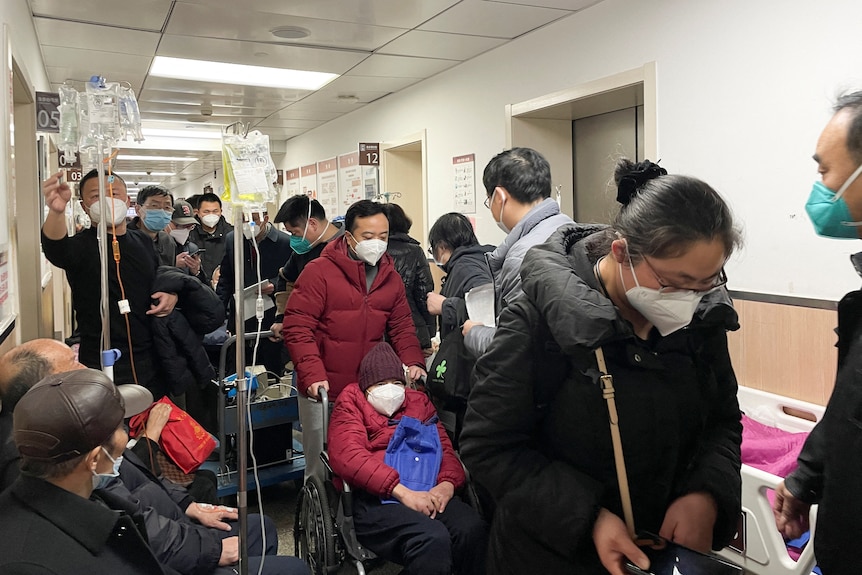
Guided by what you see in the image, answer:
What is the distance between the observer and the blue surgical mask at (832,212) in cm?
132

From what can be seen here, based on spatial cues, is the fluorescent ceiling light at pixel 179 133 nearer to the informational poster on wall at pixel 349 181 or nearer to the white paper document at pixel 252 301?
the informational poster on wall at pixel 349 181

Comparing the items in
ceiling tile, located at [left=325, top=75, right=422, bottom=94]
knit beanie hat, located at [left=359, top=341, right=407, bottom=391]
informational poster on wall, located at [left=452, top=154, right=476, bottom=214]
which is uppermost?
ceiling tile, located at [left=325, top=75, right=422, bottom=94]

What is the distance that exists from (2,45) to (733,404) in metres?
2.84

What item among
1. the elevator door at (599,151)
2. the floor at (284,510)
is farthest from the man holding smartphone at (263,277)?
the elevator door at (599,151)

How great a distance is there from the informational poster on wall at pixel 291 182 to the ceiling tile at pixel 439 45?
15.2 ft

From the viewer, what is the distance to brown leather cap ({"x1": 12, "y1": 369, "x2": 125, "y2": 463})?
119 centimetres

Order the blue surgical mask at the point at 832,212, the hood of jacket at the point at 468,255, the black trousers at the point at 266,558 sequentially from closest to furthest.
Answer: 1. the blue surgical mask at the point at 832,212
2. the black trousers at the point at 266,558
3. the hood of jacket at the point at 468,255

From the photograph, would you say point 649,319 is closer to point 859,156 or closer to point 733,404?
point 733,404

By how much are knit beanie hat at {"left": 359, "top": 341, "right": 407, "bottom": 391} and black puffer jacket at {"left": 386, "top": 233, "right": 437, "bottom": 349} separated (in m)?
0.94

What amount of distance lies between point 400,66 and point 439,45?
2.12 feet

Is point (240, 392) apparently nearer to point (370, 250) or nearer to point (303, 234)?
point (370, 250)

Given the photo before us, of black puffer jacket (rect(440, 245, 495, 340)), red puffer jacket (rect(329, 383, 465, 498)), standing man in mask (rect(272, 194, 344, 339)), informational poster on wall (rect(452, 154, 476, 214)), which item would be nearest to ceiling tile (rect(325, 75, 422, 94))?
informational poster on wall (rect(452, 154, 476, 214))

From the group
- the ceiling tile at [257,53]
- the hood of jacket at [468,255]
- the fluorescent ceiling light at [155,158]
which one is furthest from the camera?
the fluorescent ceiling light at [155,158]

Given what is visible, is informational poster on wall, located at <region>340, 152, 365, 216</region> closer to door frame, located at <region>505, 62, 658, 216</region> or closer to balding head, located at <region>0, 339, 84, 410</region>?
door frame, located at <region>505, 62, 658, 216</region>
